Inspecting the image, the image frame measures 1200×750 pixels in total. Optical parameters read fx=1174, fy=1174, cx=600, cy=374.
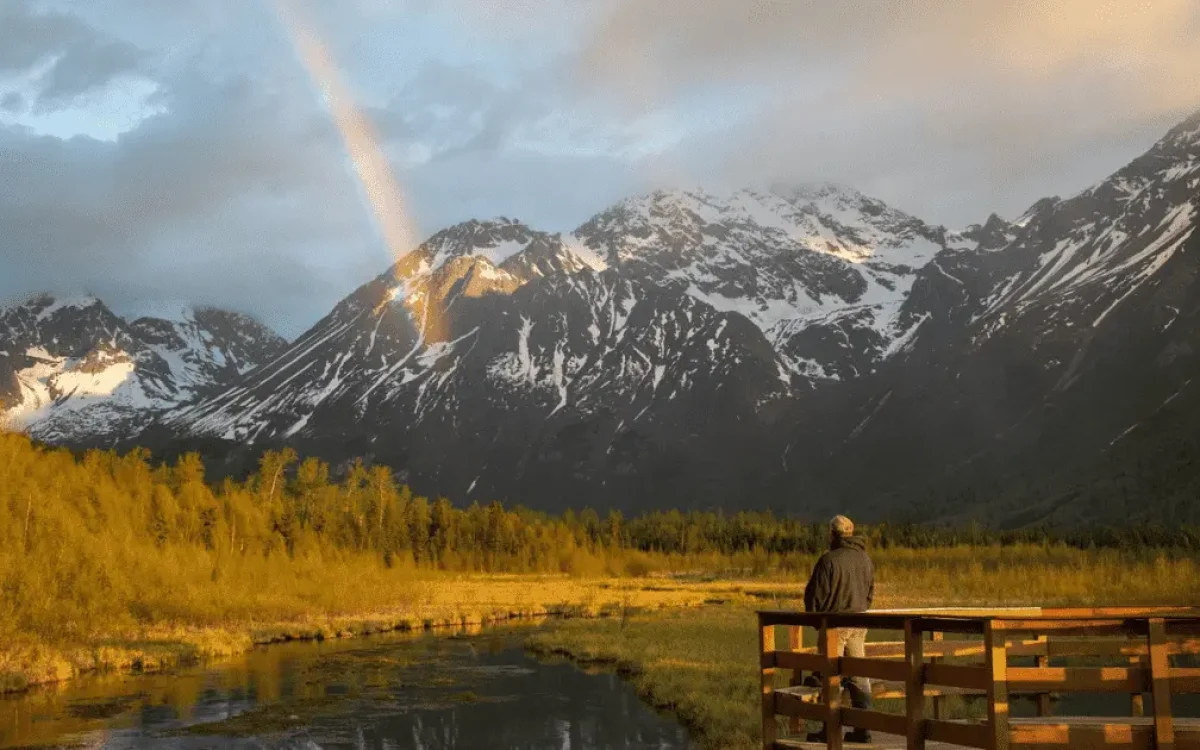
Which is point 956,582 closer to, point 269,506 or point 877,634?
point 877,634

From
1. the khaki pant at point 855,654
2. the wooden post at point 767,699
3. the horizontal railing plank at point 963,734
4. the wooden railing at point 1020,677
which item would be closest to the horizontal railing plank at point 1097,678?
the wooden railing at point 1020,677

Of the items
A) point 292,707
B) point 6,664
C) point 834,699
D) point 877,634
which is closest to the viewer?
point 834,699

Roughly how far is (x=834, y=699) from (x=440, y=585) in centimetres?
11628

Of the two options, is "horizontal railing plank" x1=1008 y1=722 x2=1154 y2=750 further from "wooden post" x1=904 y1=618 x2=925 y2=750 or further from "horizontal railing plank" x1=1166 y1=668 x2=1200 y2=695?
"wooden post" x1=904 y1=618 x2=925 y2=750

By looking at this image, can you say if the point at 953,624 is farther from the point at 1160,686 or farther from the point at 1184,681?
the point at 1184,681

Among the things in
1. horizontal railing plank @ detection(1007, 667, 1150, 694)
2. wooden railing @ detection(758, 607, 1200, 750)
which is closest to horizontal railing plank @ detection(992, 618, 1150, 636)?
wooden railing @ detection(758, 607, 1200, 750)

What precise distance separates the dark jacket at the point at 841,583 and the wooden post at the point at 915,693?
324 centimetres

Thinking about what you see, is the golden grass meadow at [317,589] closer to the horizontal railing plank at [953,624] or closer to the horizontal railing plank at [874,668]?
the horizontal railing plank at [874,668]

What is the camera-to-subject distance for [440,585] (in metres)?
131

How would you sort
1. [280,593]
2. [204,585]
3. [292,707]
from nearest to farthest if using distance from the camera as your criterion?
[292,707] < [204,585] < [280,593]

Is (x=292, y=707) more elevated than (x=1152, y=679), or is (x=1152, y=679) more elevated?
(x=1152, y=679)

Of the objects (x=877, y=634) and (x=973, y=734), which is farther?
(x=877, y=634)

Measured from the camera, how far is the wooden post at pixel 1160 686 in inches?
601

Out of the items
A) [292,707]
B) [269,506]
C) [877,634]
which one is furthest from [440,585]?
[292,707]
